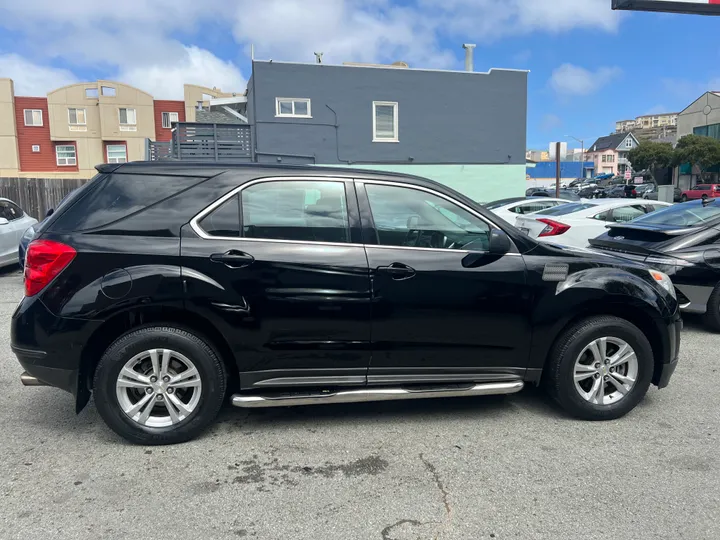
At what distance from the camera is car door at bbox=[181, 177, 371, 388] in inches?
140

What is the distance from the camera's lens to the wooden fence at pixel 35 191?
1770 centimetres

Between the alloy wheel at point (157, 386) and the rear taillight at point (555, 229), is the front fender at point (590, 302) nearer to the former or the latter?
the alloy wheel at point (157, 386)

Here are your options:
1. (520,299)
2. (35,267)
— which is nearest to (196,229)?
(35,267)

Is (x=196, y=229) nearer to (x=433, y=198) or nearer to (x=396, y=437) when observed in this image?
(x=433, y=198)

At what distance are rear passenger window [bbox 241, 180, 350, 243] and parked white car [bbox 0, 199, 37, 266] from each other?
9.06 metres

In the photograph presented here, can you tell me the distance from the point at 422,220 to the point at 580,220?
6529 mm

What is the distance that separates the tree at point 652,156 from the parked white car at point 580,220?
47612 mm

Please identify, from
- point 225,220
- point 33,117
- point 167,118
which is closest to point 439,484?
point 225,220

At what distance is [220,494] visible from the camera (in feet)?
10.1

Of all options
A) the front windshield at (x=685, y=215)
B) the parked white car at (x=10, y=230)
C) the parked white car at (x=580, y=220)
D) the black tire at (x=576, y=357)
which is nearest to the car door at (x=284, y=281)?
the black tire at (x=576, y=357)

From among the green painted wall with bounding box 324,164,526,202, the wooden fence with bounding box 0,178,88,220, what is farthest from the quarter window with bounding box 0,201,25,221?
A: the green painted wall with bounding box 324,164,526,202

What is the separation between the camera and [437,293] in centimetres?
377

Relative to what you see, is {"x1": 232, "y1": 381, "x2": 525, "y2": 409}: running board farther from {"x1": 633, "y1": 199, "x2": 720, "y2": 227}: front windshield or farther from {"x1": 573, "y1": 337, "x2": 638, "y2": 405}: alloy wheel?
{"x1": 633, "y1": 199, "x2": 720, "y2": 227}: front windshield

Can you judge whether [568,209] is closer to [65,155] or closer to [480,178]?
[480,178]
